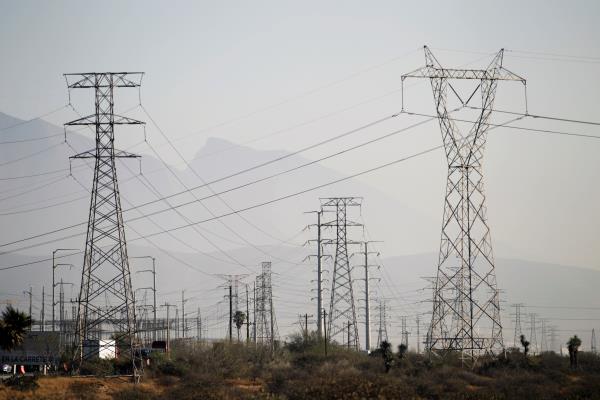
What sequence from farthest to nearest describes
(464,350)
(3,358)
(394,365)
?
(3,358) < (394,365) < (464,350)

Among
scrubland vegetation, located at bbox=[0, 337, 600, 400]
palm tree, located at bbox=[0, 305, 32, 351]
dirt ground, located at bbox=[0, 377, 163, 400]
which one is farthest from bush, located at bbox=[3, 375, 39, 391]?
palm tree, located at bbox=[0, 305, 32, 351]

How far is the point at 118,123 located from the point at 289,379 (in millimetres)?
23719

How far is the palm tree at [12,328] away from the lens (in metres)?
69.1

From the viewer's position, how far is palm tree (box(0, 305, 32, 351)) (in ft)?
227

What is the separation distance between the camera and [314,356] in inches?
3642

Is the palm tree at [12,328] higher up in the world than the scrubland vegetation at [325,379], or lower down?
higher up

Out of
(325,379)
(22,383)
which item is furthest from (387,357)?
(22,383)

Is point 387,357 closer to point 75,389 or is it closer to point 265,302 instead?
point 75,389

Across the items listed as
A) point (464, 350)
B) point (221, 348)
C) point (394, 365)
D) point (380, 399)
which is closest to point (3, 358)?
point (221, 348)

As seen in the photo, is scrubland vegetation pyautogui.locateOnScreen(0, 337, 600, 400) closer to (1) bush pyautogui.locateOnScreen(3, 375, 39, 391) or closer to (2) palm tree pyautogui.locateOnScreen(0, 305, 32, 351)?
(1) bush pyautogui.locateOnScreen(3, 375, 39, 391)

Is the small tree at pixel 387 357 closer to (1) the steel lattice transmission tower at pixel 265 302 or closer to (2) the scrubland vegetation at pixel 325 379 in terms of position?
(2) the scrubland vegetation at pixel 325 379

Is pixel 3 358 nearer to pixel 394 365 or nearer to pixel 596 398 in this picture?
pixel 394 365

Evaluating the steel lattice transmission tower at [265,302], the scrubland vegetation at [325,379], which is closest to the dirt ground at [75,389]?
the scrubland vegetation at [325,379]

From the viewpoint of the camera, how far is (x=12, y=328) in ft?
228
